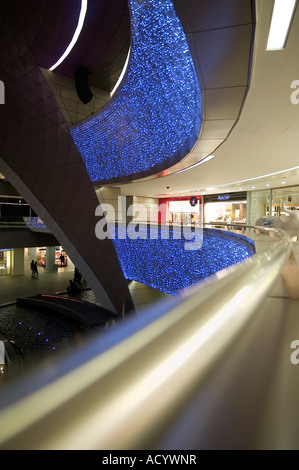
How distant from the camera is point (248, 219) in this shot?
23.2 meters

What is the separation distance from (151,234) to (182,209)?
18403 mm

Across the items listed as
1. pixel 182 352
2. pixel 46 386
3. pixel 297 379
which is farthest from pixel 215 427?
pixel 297 379

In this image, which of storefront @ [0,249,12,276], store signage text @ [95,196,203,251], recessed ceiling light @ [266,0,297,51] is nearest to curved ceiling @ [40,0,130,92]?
store signage text @ [95,196,203,251]

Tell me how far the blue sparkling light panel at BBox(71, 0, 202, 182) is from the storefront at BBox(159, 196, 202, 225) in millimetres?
11995

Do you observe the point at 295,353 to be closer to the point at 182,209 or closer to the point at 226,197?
the point at 226,197

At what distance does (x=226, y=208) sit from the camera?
2645cm

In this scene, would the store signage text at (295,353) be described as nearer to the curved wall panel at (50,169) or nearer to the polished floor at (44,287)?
the curved wall panel at (50,169)

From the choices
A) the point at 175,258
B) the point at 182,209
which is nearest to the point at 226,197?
the point at 182,209

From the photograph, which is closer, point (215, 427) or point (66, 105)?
point (215, 427)

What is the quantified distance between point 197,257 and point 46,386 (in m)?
11.3

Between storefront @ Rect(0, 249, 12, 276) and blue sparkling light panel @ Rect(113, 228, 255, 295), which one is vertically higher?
blue sparkling light panel @ Rect(113, 228, 255, 295)

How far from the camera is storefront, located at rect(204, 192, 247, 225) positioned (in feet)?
79.3

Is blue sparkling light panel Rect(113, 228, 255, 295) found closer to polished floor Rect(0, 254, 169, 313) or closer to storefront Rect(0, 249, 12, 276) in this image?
polished floor Rect(0, 254, 169, 313)

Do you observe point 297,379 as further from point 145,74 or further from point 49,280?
point 49,280
